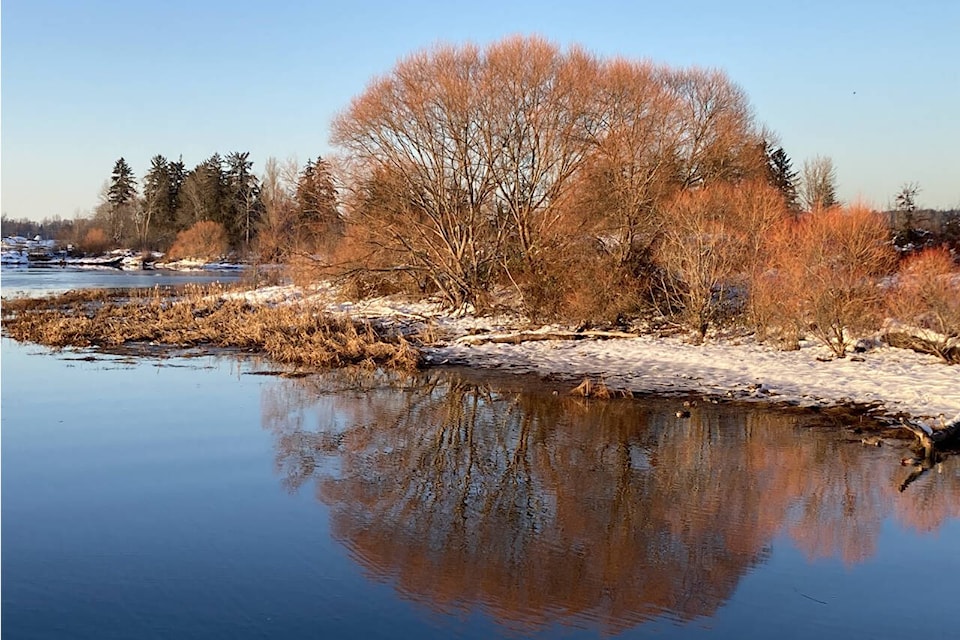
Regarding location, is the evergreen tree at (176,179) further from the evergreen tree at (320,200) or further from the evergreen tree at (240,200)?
the evergreen tree at (320,200)

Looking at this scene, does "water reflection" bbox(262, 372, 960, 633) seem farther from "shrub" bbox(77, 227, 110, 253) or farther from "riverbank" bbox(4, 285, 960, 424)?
"shrub" bbox(77, 227, 110, 253)

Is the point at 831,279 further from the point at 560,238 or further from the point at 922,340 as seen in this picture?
the point at 560,238

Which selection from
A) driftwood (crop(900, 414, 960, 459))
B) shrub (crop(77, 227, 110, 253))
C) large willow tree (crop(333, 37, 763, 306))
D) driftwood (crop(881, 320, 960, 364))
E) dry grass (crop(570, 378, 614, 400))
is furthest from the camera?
shrub (crop(77, 227, 110, 253))

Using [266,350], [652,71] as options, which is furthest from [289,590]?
[652,71]

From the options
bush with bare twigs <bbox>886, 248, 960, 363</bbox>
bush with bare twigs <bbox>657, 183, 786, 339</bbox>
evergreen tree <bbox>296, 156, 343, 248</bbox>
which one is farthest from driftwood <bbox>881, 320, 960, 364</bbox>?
evergreen tree <bbox>296, 156, 343, 248</bbox>

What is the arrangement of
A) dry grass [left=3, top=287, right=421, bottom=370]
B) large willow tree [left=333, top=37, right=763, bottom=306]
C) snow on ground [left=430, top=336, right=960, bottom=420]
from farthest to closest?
1. large willow tree [left=333, top=37, right=763, bottom=306]
2. dry grass [left=3, top=287, right=421, bottom=370]
3. snow on ground [left=430, top=336, right=960, bottom=420]

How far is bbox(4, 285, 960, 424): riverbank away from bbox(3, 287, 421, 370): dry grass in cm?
6

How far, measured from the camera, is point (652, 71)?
86.0 feet

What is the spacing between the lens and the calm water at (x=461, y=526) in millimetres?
5891

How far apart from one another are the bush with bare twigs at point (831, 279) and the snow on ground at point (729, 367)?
68 centimetres

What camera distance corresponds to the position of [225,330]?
22500mm

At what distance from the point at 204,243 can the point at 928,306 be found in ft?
216

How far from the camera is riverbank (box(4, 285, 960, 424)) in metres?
14.3

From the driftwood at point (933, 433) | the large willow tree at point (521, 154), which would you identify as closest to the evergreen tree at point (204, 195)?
the large willow tree at point (521, 154)
